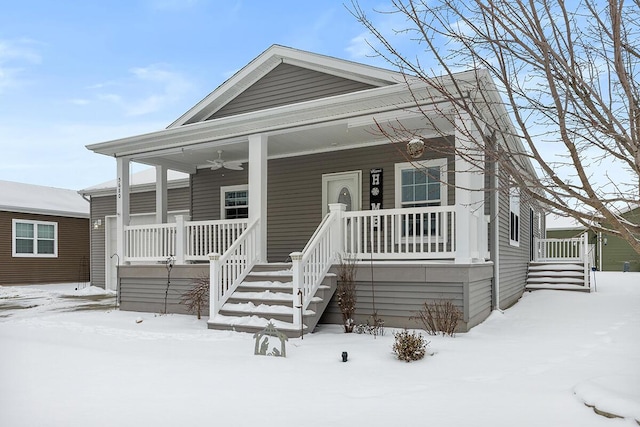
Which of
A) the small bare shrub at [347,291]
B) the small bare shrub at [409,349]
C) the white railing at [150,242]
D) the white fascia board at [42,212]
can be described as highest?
the white fascia board at [42,212]

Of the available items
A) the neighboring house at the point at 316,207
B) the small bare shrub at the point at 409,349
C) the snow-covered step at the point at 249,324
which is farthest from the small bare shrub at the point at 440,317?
the snow-covered step at the point at 249,324

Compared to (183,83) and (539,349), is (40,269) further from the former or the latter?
(539,349)

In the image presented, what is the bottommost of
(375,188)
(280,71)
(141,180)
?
(375,188)

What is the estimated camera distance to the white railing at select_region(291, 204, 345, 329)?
726cm

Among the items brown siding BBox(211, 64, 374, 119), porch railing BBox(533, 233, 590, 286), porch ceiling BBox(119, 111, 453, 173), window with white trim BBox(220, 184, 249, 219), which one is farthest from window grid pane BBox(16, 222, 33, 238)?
porch railing BBox(533, 233, 590, 286)

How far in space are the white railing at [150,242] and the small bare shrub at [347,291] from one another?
12.9ft

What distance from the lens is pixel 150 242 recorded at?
10.4 meters

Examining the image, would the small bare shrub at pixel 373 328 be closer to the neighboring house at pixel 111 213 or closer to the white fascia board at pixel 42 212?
the neighboring house at pixel 111 213

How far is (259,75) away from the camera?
10.9 metres

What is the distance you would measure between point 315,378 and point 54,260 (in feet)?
61.6

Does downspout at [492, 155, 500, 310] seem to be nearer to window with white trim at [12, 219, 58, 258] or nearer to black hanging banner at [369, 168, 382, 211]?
black hanging banner at [369, 168, 382, 211]

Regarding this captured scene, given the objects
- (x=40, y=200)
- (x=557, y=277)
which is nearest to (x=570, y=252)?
(x=557, y=277)

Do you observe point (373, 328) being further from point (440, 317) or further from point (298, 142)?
point (298, 142)

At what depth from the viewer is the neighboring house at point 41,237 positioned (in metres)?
18.8
